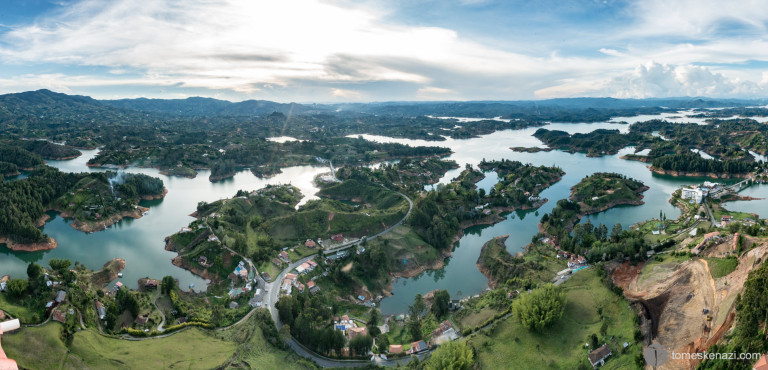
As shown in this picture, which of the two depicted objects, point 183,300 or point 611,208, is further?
point 611,208

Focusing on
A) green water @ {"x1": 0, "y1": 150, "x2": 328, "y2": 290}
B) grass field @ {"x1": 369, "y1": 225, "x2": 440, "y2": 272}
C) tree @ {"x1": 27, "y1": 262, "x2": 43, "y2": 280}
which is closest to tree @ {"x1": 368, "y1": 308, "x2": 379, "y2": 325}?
grass field @ {"x1": 369, "y1": 225, "x2": 440, "y2": 272}

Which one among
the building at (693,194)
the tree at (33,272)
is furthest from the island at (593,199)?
the tree at (33,272)

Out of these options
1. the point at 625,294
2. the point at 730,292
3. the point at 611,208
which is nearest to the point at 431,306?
the point at 625,294

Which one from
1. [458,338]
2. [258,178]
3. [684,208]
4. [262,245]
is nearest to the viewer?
[458,338]

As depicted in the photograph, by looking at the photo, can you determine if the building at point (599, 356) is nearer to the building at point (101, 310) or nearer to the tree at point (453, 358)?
the tree at point (453, 358)

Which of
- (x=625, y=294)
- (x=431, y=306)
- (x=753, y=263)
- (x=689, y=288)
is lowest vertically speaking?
(x=431, y=306)

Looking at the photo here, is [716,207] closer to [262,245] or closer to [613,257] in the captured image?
[613,257]

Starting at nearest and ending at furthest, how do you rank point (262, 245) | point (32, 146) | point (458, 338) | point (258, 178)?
point (458, 338)
point (262, 245)
point (258, 178)
point (32, 146)
